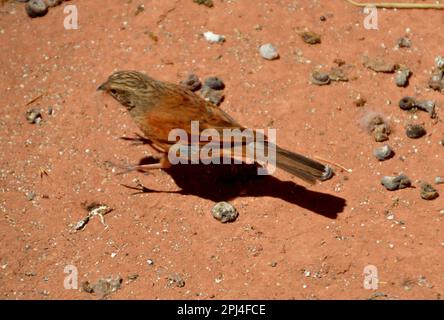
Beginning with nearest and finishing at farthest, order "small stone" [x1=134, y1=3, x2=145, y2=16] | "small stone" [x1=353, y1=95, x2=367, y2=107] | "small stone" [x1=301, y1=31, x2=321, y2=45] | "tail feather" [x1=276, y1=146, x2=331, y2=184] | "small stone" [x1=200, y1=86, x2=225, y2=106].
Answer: "tail feather" [x1=276, y1=146, x2=331, y2=184] → "small stone" [x1=353, y1=95, x2=367, y2=107] → "small stone" [x1=200, y1=86, x2=225, y2=106] → "small stone" [x1=301, y1=31, x2=321, y2=45] → "small stone" [x1=134, y1=3, x2=145, y2=16]

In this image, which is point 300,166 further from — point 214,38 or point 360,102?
point 214,38

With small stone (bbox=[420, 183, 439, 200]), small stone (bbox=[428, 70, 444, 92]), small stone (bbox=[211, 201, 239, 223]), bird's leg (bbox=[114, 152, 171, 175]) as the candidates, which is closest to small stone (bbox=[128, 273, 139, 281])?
small stone (bbox=[211, 201, 239, 223])

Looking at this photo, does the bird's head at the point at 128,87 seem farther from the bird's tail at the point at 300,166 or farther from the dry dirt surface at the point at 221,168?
the bird's tail at the point at 300,166

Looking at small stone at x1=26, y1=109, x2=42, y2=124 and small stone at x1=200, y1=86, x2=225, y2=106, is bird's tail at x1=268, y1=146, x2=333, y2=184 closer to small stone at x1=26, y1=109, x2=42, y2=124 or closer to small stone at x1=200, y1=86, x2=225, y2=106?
small stone at x1=200, y1=86, x2=225, y2=106

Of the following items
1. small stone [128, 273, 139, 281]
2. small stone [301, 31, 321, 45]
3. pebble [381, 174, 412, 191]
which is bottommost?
small stone [128, 273, 139, 281]

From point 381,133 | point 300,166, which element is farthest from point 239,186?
point 381,133

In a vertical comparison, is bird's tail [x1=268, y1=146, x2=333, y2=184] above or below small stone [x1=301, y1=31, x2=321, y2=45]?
Result: below
